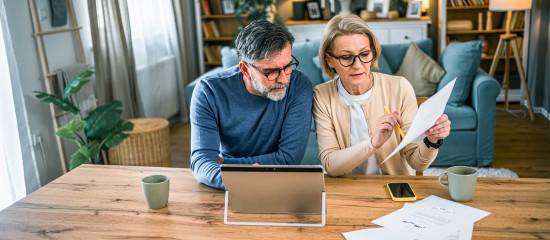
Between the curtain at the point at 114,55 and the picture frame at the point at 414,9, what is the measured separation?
2.97m

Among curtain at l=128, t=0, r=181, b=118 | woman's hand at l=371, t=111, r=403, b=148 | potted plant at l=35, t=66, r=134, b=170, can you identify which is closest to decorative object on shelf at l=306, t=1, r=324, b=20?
curtain at l=128, t=0, r=181, b=118

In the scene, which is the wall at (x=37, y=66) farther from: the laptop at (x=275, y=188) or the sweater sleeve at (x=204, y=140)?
the laptop at (x=275, y=188)

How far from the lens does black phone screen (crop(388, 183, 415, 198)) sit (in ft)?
5.31

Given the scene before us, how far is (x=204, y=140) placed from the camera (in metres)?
1.90

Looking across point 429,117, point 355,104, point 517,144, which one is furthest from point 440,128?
point 517,144

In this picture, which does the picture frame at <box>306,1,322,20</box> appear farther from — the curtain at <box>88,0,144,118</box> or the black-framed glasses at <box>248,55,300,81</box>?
the black-framed glasses at <box>248,55,300,81</box>

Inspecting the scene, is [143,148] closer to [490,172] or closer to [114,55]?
[114,55]

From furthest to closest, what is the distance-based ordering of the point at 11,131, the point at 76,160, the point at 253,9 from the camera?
the point at 253,9 < the point at 76,160 < the point at 11,131

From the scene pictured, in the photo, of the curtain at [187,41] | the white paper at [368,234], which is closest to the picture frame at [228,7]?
the curtain at [187,41]

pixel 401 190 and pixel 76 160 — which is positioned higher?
pixel 401 190

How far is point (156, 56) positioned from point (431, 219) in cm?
408

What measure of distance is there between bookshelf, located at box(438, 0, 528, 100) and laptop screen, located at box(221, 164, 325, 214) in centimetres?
466

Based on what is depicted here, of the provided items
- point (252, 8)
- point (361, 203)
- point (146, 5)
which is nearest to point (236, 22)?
point (252, 8)

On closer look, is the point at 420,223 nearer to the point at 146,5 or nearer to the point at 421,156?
the point at 421,156
